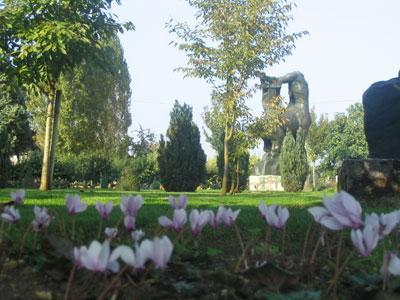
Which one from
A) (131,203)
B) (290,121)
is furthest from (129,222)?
(290,121)

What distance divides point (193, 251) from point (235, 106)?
1464cm

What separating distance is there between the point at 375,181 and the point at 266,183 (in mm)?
20562

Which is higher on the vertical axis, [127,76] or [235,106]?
[127,76]

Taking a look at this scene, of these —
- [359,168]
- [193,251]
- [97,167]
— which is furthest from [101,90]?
[193,251]

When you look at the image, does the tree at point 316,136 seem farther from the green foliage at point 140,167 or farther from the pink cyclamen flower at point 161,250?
the pink cyclamen flower at point 161,250

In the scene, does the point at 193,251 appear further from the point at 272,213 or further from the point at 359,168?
the point at 359,168

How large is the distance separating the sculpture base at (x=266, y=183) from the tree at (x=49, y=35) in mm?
17711

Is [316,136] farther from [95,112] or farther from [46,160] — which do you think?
[46,160]

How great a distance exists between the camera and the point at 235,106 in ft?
56.4

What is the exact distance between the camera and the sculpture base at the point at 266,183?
2922 centimetres

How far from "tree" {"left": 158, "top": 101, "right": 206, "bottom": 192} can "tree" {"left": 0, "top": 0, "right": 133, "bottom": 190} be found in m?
10.2

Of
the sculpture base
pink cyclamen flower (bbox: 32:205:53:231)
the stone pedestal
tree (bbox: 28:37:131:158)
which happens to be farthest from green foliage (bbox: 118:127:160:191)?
pink cyclamen flower (bbox: 32:205:53:231)

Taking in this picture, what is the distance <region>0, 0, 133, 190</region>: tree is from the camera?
36.8ft

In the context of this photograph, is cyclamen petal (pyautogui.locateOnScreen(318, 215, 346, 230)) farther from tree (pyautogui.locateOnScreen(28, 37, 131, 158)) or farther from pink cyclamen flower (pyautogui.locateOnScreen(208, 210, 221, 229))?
tree (pyautogui.locateOnScreen(28, 37, 131, 158))
